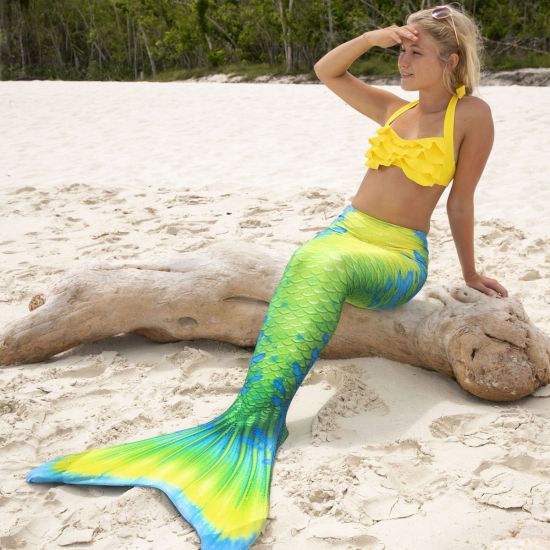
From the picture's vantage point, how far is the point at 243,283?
2.95 meters

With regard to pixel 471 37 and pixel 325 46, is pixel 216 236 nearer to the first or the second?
pixel 471 37

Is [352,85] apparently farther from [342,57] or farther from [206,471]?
[206,471]

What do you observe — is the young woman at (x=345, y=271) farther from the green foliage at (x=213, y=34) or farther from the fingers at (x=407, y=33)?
the green foliage at (x=213, y=34)

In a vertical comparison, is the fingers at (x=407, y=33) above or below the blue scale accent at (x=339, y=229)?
above

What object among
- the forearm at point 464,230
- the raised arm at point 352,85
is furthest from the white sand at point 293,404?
the raised arm at point 352,85

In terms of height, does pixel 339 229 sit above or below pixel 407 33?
below

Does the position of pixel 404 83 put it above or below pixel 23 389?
above

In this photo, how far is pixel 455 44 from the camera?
2547 millimetres

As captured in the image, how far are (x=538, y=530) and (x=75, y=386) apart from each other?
1819 millimetres

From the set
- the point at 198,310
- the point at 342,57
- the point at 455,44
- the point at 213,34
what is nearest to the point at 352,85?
the point at 342,57

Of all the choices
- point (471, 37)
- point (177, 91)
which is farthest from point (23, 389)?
point (177, 91)

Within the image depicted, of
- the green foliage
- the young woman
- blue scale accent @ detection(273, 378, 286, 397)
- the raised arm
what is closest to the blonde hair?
the young woman

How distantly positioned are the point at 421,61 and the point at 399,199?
536 mm

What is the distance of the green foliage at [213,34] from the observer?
822 inches
